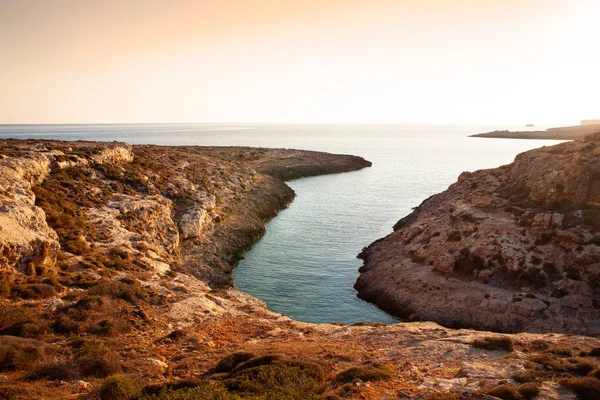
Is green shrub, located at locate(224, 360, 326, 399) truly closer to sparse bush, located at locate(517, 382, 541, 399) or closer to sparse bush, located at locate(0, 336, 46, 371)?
sparse bush, located at locate(517, 382, 541, 399)

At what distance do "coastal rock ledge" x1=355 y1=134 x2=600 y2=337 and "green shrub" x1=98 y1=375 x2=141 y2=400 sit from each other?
28.5m

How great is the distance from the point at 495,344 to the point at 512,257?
1777 cm

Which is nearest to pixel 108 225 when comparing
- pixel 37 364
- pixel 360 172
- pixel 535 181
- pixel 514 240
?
pixel 37 364

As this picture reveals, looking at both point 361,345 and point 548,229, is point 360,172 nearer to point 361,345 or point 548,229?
point 548,229

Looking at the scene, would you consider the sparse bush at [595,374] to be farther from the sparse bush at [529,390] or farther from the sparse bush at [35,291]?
the sparse bush at [35,291]

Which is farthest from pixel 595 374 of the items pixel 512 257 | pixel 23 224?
pixel 23 224

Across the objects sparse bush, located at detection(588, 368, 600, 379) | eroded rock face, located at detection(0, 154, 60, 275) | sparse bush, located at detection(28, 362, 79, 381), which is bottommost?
sparse bush, located at detection(588, 368, 600, 379)

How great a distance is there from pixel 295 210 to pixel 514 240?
51.3 metres

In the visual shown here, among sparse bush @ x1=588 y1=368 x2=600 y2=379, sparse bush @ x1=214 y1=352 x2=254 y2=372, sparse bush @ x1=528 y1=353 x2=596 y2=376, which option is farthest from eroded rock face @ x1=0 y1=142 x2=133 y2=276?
sparse bush @ x1=588 y1=368 x2=600 y2=379

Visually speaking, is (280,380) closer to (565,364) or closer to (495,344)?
(495,344)

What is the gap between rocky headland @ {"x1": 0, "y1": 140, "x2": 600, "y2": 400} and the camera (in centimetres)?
1747

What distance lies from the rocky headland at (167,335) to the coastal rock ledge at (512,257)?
20.4 inches

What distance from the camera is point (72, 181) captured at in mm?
46094

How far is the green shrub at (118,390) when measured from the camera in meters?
15.2
